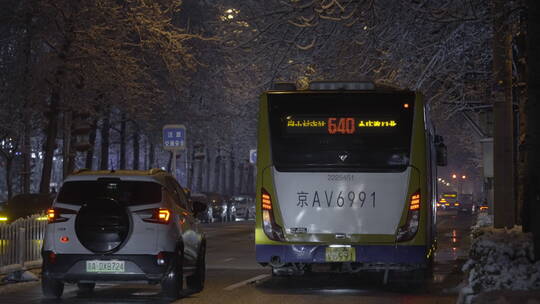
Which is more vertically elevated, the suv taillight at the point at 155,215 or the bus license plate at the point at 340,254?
the suv taillight at the point at 155,215

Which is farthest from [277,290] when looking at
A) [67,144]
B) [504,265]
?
[67,144]

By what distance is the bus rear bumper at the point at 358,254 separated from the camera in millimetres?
15055

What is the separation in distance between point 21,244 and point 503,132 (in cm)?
1081

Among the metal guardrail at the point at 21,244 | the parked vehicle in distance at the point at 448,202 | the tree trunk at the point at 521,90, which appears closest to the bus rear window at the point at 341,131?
the tree trunk at the point at 521,90

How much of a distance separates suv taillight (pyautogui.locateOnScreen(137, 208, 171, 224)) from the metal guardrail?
4961 mm

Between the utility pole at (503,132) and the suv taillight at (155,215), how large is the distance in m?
10.0

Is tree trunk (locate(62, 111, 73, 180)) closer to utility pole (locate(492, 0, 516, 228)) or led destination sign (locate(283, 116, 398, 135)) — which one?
utility pole (locate(492, 0, 516, 228))

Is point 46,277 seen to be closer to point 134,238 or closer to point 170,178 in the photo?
point 134,238

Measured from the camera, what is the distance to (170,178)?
49.2 ft

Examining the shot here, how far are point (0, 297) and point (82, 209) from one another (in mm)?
2259

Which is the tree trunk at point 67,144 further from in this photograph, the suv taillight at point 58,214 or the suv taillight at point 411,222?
the suv taillight at point 411,222

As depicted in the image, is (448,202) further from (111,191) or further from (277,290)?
(111,191)

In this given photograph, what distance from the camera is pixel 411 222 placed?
15070 mm

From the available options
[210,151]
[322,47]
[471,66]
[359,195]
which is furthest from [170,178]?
[210,151]
